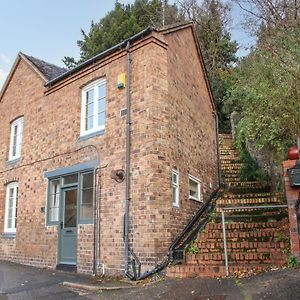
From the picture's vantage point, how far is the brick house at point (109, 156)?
9492mm

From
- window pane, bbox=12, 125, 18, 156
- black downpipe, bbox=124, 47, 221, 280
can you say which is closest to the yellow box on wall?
black downpipe, bbox=124, 47, 221, 280

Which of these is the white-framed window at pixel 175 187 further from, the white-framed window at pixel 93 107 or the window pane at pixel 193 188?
the white-framed window at pixel 93 107

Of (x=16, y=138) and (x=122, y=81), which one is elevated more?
(x=122, y=81)

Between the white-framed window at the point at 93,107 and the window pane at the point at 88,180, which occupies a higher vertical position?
the white-framed window at the point at 93,107

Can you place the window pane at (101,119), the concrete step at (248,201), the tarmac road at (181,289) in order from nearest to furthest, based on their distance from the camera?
1. the tarmac road at (181,289)
2. the concrete step at (248,201)
3. the window pane at (101,119)

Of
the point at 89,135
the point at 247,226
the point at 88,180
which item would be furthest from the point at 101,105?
the point at 247,226

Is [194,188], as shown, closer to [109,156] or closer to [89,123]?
[109,156]

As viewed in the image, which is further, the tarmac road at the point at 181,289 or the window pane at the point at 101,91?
the window pane at the point at 101,91

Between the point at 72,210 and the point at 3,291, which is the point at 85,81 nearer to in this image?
the point at 72,210

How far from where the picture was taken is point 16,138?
14703mm

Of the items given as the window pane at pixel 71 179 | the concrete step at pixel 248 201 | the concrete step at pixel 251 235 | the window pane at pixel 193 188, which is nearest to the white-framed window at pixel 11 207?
the window pane at pixel 71 179

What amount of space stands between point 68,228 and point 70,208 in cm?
62

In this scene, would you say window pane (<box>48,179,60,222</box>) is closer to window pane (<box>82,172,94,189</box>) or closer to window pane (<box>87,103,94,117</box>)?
window pane (<box>82,172,94,189</box>)

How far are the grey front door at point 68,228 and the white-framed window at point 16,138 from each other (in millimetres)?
3762
